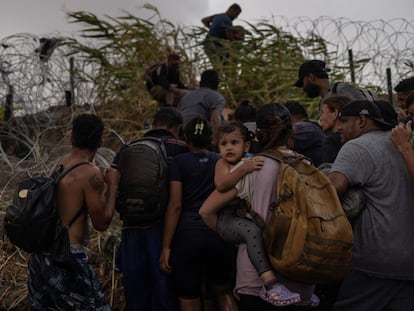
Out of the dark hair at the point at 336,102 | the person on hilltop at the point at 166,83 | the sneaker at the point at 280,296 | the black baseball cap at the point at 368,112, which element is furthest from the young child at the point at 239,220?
the person on hilltop at the point at 166,83

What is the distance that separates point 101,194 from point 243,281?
101cm

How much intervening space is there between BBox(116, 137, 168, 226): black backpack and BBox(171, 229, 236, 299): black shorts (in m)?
0.24

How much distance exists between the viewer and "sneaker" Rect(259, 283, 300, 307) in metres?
2.81

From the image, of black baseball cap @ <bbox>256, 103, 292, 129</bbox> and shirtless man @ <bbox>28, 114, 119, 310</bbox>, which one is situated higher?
black baseball cap @ <bbox>256, 103, 292, 129</bbox>

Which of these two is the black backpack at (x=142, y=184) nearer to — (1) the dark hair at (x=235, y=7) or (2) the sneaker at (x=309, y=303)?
(2) the sneaker at (x=309, y=303)

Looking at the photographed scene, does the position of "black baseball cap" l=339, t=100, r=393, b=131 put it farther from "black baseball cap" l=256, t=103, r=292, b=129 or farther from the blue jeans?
the blue jeans

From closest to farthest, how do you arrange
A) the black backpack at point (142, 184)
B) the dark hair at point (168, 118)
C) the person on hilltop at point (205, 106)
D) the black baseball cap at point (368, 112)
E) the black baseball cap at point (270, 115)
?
the black baseball cap at point (270, 115) < the black baseball cap at point (368, 112) < the black backpack at point (142, 184) < the dark hair at point (168, 118) < the person on hilltop at point (205, 106)

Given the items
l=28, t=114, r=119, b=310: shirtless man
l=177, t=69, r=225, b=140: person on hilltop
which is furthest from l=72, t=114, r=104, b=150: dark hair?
l=177, t=69, r=225, b=140: person on hilltop

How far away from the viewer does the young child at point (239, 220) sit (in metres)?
2.84

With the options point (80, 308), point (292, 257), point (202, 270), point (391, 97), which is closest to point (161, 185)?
point (202, 270)

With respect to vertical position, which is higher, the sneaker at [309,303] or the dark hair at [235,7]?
the dark hair at [235,7]

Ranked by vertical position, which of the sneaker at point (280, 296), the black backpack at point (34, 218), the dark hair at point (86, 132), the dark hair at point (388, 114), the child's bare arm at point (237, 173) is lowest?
the sneaker at point (280, 296)

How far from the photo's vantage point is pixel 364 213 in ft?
10.2

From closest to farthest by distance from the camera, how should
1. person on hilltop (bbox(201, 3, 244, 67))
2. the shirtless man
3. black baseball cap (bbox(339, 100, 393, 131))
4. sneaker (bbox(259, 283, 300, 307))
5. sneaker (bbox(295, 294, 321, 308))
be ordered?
sneaker (bbox(259, 283, 300, 307)), sneaker (bbox(295, 294, 321, 308)), black baseball cap (bbox(339, 100, 393, 131)), the shirtless man, person on hilltop (bbox(201, 3, 244, 67))
